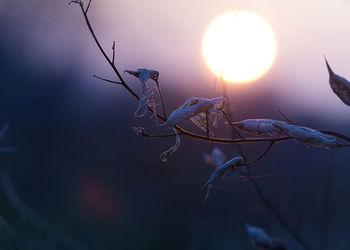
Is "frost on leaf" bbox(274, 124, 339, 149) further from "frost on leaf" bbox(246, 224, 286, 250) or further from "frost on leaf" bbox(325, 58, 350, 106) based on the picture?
"frost on leaf" bbox(246, 224, 286, 250)

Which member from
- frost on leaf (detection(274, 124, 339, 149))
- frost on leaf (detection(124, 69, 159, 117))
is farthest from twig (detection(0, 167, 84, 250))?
frost on leaf (detection(274, 124, 339, 149))

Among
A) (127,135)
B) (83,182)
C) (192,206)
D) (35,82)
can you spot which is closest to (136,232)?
(192,206)

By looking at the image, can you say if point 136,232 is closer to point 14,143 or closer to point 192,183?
point 192,183

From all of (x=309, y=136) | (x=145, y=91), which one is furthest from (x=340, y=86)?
(x=145, y=91)

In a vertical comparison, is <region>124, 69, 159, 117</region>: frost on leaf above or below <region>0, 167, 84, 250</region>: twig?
above

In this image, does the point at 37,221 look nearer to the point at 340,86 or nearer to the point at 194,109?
the point at 194,109

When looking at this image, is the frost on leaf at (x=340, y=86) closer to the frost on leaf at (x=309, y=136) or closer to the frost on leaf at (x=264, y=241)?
the frost on leaf at (x=309, y=136)
